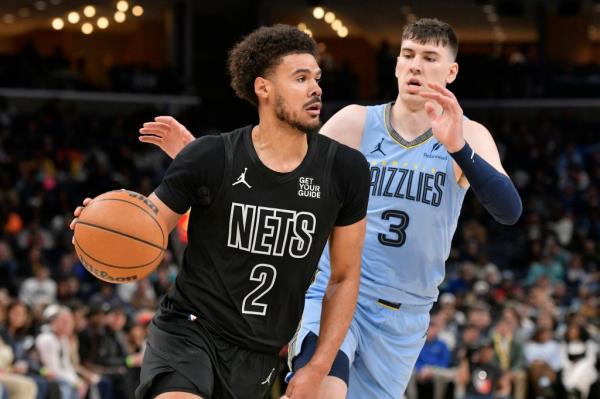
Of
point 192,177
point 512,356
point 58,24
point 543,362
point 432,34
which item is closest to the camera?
point 192,177

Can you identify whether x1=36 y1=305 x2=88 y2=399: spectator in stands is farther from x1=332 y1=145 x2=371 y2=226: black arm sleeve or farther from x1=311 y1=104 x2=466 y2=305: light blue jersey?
x1=332 y1=145 x2=371 y2=226: black arm sleeve

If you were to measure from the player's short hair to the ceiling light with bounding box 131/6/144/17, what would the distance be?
25.1 meters

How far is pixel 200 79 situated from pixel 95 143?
5537 mm

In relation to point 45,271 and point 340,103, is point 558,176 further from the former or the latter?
point 45,271

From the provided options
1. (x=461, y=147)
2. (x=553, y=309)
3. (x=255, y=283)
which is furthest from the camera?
(x=553, y=309)

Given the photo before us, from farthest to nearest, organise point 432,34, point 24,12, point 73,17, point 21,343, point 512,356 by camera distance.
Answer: point 73,17
point 24,12
point 512,356
point 21,343
point 432,34

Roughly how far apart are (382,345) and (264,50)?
172cm

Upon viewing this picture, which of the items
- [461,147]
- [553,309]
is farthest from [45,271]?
[461,147]

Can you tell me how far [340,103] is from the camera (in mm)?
28953

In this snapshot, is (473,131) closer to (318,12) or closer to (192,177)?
(192,177)

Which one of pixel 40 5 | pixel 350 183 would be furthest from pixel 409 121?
pixel 40 5

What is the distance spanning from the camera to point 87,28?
101 ft

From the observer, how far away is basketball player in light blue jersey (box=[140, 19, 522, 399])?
566 cm

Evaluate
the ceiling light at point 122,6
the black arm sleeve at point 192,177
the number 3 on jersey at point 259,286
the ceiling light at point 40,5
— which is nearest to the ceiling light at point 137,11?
the ceiling light at point 122,6
